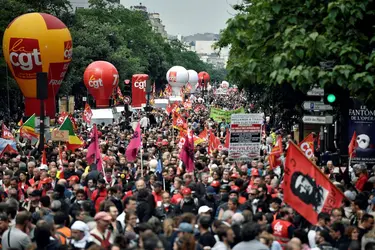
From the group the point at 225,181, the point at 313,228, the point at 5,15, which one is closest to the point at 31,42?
the point at 5,15

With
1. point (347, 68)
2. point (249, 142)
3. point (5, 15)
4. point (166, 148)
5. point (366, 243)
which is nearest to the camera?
point (366, 243)

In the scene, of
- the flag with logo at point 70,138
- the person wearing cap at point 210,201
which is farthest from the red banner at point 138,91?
the person wearing cap at point 210,201

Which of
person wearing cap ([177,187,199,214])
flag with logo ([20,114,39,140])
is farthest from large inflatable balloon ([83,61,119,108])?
person wearing cap ([177,187,199,214])

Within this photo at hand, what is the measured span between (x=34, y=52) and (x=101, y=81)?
2277 cm

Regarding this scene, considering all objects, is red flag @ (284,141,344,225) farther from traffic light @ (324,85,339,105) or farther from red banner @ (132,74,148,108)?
red banner @ (132,74,148,108)

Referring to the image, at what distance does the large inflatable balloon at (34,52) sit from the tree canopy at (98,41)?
35.7 ft

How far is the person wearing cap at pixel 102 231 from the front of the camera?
12.6m

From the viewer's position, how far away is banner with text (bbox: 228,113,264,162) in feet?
84.4

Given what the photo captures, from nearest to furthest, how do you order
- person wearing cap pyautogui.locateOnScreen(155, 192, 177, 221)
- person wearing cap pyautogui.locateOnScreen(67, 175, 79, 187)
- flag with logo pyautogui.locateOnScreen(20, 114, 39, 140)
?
person wearing cap pyautogui.locateOnScreen(155, 192, 177, 221) < person wearing cap pyautogui.locateOnScreen(67, 175, 79, 187) < flag with logo pyautogui.locateOnScreen(20, 114, 39, 140)

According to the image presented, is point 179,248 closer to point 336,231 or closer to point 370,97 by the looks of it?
point 336,231

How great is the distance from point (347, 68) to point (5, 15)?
46600 mm

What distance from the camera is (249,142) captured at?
25906 millimetres

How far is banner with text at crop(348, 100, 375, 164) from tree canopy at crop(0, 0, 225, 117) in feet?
106

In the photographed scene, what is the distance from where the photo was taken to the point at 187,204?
15961 millimetres
